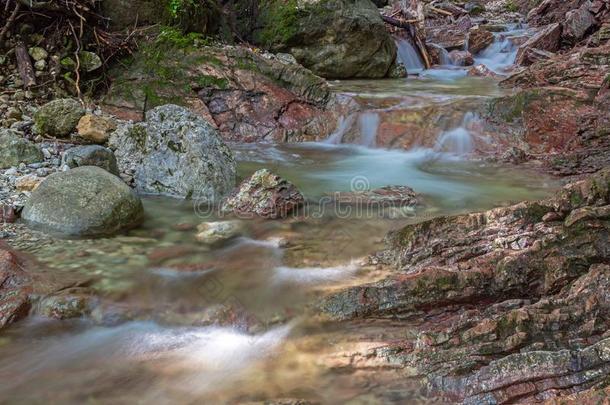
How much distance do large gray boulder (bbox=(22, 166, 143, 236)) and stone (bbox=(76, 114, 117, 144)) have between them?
2070mm

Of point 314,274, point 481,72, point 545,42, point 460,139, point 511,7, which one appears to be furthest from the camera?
point 511,7

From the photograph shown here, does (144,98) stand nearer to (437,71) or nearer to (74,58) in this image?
(74,58)

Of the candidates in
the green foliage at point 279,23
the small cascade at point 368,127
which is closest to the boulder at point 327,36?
the green foliage at point 279,23

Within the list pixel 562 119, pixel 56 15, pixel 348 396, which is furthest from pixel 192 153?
pixel 562 119

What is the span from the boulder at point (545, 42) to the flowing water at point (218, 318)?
29.0ft

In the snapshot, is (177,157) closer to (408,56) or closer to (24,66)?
(24,66)

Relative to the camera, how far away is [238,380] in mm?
2842

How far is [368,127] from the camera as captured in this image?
851cm

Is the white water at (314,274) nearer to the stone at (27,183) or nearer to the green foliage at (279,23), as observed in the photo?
the stone at (27,183)

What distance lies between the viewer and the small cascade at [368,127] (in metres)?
8.35

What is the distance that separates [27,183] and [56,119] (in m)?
1.79

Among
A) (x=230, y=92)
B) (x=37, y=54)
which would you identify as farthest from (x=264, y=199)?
(x=37, y=54)

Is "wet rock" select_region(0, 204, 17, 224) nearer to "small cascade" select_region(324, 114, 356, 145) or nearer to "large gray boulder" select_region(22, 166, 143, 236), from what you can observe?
"large gray boulder" select_region(22, 166, 143, 236)

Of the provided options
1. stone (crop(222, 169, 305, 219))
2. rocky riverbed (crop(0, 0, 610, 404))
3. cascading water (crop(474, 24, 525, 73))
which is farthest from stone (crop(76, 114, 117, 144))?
cascading water (crop(474, 24, 525, 73))
